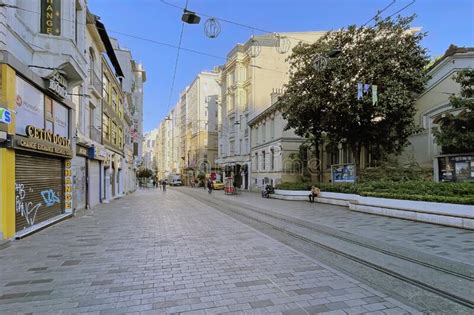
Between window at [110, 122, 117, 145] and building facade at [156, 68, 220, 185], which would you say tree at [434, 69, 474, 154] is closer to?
window at [110, 122, 117, 145]

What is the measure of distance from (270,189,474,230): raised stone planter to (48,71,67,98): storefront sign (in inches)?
574

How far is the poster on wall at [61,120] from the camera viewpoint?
43.4 feet

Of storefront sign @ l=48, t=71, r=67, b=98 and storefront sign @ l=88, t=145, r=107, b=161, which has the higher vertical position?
storefront sign @ l=48, t=71, r=67, b=98

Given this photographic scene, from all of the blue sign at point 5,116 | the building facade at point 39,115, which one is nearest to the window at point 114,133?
the building facade at point 39,115

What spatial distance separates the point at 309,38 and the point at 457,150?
29.6 meters

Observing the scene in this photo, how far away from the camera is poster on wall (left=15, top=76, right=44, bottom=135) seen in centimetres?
965

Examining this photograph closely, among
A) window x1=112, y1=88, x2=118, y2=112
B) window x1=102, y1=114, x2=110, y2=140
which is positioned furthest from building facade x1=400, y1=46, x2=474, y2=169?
window x1=112, y1=88, x2=118, y2=112

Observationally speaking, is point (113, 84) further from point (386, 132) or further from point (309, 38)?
point (309, 38)

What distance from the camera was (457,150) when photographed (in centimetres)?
1795

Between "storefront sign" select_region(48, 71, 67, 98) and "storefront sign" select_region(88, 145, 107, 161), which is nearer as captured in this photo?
"storefront sign" select_region(48, 71, 67, 98)

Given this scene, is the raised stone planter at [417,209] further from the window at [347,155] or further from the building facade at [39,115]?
the building facade at [39,115]

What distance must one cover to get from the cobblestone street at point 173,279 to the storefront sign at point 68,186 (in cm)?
521

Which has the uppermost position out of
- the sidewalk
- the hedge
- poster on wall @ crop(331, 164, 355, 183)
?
poster on wall @ crop(331, 164, 355, 183)

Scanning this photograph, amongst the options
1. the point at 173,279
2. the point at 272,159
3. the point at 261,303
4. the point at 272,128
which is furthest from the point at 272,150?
the point at 261,303
